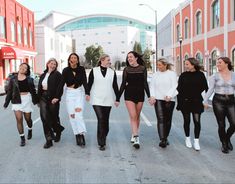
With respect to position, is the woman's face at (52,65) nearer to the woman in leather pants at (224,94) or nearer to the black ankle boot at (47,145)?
the black ankle boot at (47,145)

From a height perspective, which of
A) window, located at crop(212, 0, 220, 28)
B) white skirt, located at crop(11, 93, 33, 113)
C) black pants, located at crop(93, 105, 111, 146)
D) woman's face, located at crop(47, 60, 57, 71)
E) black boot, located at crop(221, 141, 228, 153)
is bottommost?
black boot, located at crop(221, 141, 228, 153)

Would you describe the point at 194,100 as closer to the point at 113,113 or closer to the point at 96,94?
the point at 96,94

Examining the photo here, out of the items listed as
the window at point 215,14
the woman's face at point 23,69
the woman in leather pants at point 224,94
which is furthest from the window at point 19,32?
the woman in leather pants at point 224,94

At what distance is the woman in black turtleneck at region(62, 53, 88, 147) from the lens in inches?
266

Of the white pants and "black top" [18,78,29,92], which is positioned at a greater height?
"black top" [18,78,29,92]

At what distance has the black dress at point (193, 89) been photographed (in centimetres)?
648

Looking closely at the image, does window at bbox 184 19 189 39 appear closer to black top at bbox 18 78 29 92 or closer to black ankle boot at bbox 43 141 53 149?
black top at bbox 18 78 29 92

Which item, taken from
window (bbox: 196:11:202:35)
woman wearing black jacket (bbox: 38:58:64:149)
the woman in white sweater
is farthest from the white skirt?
window (bbox: 196:11:202:35)

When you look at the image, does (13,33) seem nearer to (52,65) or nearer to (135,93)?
(52,65)

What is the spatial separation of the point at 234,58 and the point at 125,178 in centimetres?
1994

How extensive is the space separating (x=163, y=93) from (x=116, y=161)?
1.71 m

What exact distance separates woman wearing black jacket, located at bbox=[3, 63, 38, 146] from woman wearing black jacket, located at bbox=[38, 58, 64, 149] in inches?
11.7

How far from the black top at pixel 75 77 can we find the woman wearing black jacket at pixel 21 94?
2.86 ft

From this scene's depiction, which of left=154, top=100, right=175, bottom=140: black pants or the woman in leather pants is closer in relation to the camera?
the woman in leather pants
